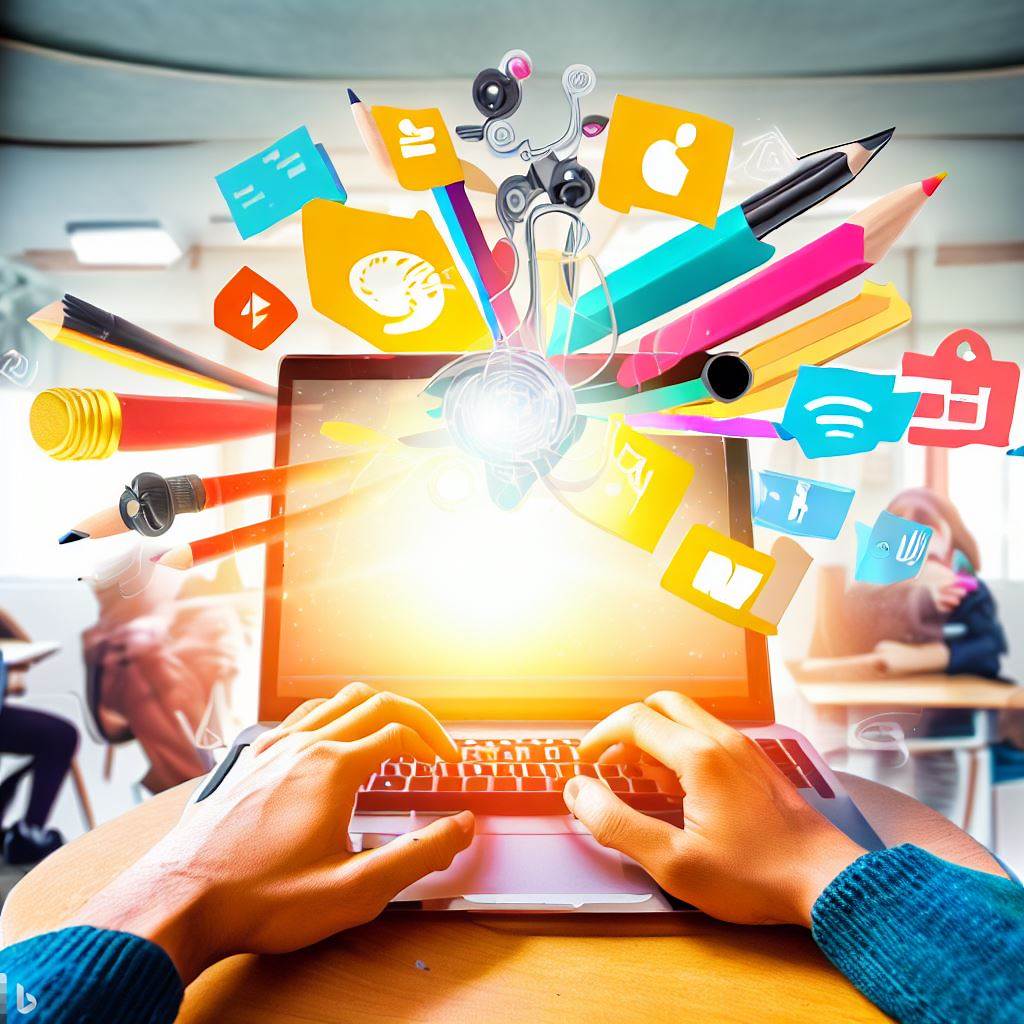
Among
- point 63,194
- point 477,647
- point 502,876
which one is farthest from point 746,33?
point 63,194

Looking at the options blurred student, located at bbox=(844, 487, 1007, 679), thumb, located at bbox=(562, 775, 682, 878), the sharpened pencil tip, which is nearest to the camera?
thumb, located at bbox=(562, 775, 682, 878)

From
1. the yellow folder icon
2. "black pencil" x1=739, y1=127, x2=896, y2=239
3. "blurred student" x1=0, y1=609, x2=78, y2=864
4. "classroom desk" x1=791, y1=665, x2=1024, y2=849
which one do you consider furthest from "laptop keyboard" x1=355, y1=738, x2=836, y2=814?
"blurred student" x1=0, y1=609, x2=78, y2=864

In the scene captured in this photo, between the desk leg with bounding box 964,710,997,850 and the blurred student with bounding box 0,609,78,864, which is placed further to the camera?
the desk leg with bounding box 964,710,997,850

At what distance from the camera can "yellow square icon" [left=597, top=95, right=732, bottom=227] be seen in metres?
0.51

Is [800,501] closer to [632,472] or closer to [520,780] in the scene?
[632,472]

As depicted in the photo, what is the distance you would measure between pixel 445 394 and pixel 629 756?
333 mm

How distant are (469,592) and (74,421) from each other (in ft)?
1.17

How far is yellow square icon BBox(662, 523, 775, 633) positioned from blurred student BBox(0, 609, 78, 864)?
139 centimetres

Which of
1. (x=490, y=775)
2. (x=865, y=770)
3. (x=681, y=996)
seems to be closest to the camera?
(x=681, y=996)

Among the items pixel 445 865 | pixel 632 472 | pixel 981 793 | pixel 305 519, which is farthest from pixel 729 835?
pixel 981 793

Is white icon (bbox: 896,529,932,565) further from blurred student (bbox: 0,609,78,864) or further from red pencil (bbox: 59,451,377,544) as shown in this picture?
blurred student (bbox: 0,609,78,864)

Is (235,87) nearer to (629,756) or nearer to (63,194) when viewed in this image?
(63,194)

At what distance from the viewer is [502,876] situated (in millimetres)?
423

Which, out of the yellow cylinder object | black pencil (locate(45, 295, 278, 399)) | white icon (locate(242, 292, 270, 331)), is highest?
white icon (locate(242, 292, 270, 331))
